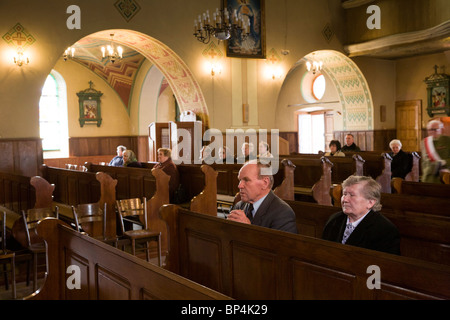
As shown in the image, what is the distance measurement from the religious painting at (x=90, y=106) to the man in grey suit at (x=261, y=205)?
45.8 ft

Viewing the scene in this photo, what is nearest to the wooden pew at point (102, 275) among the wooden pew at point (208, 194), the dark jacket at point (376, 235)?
the dark jacket at point (376, 235)

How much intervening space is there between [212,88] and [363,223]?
9.63 m

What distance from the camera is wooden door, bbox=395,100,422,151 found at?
15.7 meters

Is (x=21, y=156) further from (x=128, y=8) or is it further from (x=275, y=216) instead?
(x=275, y=216)

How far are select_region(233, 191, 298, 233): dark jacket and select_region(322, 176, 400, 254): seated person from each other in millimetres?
284

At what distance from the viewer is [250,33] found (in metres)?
12.7

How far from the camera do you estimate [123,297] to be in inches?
99.9

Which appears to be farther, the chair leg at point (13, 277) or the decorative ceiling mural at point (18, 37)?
the decorative ceiling mural at point (18, 37)

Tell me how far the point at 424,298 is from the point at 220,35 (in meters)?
8.51

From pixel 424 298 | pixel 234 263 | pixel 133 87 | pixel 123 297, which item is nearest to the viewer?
pixel 424 298

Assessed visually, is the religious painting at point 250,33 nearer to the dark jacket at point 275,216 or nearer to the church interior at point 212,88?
the church interior at point 212,88

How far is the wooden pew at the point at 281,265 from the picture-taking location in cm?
217
